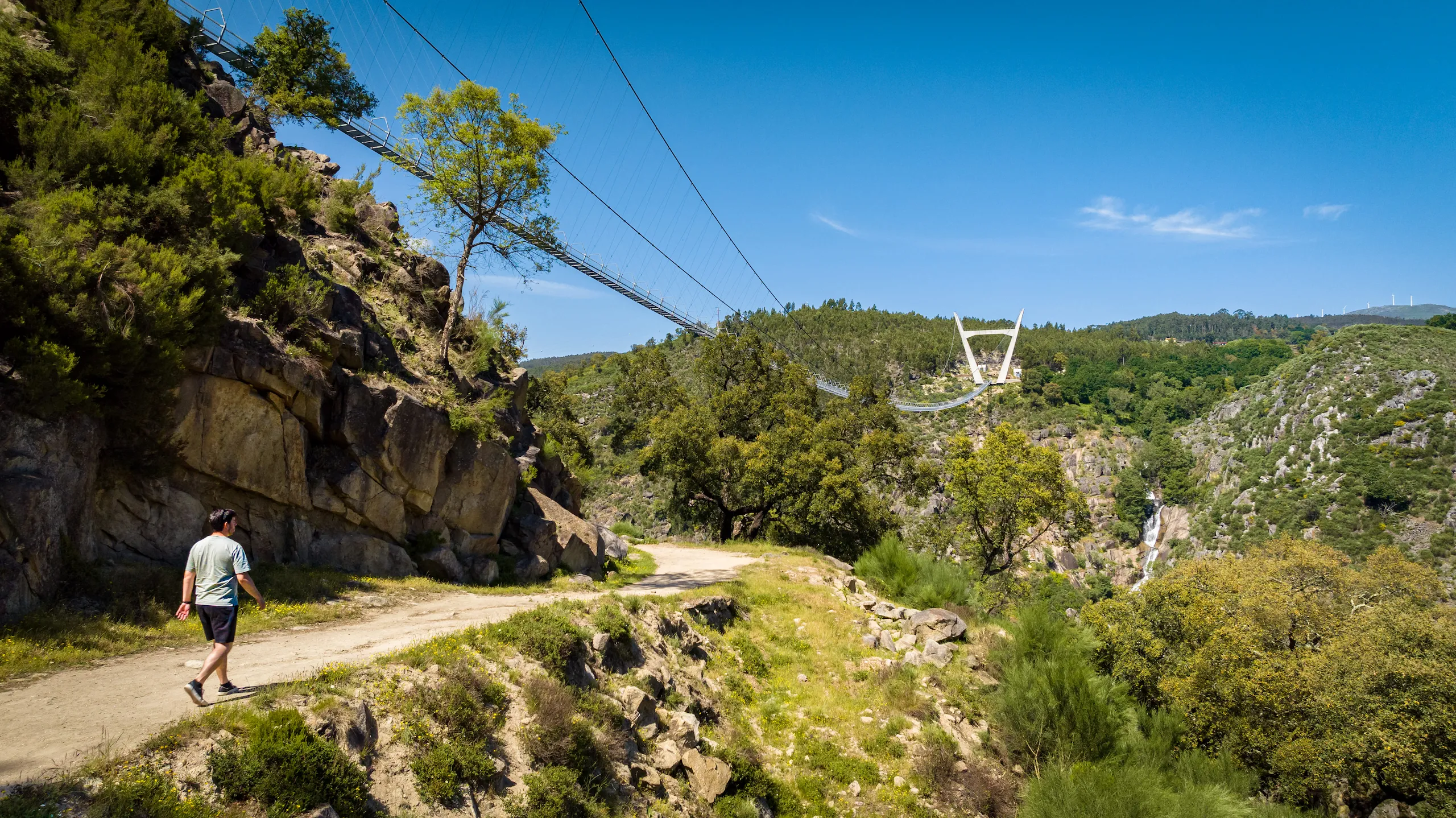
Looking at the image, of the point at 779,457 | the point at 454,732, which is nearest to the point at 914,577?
the point at 779,457

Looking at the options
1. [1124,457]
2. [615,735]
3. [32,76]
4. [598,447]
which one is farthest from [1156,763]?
[1124,457]

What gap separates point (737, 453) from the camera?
102ft

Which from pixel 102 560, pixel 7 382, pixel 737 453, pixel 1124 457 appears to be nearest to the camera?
pixel 7 382

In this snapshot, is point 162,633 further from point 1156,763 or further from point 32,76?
point 1156,763

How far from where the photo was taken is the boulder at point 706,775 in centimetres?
1019

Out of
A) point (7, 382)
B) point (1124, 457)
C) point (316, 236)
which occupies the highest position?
point (316, 236)

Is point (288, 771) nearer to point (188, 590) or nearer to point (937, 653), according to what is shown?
point (188, 590)

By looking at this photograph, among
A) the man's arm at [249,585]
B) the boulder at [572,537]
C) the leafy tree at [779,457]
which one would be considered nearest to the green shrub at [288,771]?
the man's arm at [249,585]

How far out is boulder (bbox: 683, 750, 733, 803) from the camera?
10188mm

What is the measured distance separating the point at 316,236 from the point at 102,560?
396 inches

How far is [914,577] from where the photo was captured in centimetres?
2225

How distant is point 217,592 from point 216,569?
8.6 inches

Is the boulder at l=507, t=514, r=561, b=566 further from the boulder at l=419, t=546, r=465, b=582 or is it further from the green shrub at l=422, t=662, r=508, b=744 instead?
the green shrub at l=422, t=662, r=508, b=744

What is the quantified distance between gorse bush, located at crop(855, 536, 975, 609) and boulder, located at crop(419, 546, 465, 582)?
1331 cm
